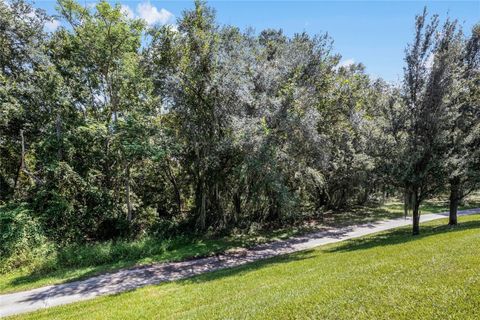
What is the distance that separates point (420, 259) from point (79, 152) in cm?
1323

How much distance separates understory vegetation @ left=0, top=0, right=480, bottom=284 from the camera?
9.95 meters

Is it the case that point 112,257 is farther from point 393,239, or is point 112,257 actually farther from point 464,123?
point 464,123

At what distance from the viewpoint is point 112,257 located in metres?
10.3

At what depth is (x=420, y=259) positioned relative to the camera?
19.8 ft

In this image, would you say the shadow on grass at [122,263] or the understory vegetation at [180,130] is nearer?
the shadow on grass at [122,263]

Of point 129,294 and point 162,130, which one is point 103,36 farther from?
point 129,294

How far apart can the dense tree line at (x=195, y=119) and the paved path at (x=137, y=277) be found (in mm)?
1753

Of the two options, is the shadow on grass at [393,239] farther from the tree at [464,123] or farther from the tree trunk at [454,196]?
the tree at [464,123]

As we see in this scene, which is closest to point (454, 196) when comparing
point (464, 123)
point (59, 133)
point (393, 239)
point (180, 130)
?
point (464, 123)

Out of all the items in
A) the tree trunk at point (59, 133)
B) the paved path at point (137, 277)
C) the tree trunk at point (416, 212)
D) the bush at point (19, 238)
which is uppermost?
the tree trunk at point (59, 133)

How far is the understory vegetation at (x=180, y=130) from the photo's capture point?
9.95 m

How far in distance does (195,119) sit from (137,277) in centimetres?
651

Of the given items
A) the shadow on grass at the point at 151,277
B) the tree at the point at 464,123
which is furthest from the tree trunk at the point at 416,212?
the shadow on grass at the point at 151,277

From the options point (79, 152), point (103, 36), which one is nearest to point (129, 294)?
point (79, 152)
